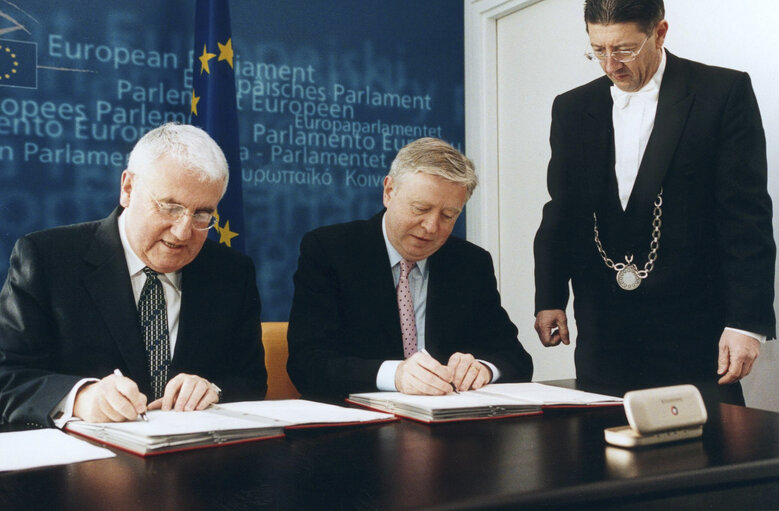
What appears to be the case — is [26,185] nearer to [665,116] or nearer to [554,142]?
[554,142]

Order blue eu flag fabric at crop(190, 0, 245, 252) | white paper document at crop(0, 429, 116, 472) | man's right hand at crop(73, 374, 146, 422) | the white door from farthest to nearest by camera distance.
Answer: the white door
blue eu flag fabric at crop(190, 0, 245, 252)
man's right hand at crop(73, 374, 146, 422)
white paper document at crop(0, 429, 116, 472)

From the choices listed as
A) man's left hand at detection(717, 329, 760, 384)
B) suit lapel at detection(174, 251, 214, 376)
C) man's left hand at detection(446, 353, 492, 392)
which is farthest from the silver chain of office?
suit lapel at detection(174, 251, 214, 376)

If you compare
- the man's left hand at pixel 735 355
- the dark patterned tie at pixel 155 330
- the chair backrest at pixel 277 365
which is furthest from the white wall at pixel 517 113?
the dark patterned tie at pixel 155 330

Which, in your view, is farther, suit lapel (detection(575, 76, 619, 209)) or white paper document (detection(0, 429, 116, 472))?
Answer: suit lapel (detection(575, 76, 619, 209))

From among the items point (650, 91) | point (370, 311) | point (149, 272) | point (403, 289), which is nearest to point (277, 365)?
point (370, 311)

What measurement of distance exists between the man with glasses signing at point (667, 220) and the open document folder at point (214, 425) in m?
0.98

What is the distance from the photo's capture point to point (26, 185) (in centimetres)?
323

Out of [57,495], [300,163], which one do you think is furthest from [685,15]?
[57,495]

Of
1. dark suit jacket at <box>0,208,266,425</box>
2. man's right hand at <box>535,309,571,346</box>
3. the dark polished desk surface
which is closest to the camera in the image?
the dark polished desk surface

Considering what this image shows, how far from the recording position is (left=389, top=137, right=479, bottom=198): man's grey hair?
2.20 meters

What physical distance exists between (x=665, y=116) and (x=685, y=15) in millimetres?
1274

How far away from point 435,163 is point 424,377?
0.70m

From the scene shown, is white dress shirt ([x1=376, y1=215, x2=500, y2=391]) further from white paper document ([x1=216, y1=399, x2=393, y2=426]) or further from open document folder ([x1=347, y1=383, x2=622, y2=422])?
white paper document ([x1=216, y1=399, x2=393, y2=426])

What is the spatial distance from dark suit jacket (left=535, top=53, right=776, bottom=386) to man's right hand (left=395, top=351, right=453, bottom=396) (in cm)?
69
